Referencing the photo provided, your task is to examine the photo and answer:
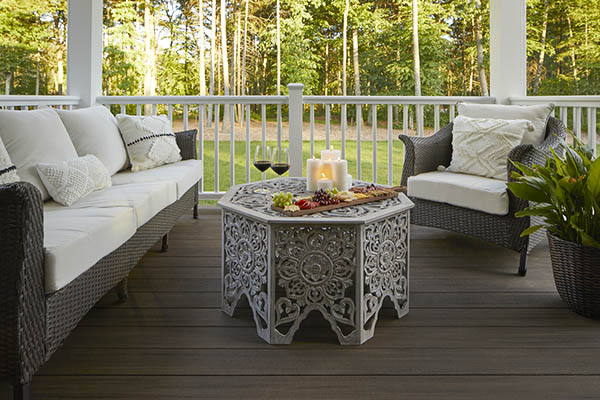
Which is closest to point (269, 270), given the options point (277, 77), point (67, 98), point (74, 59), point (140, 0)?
point (67, 98)

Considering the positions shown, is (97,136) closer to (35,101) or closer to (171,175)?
(171,175)

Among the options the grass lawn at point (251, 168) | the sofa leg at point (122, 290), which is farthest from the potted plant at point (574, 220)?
the grass lawn at point (251, 168)

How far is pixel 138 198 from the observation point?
244 cm

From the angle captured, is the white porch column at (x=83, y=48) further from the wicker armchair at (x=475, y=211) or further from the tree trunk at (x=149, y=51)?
the tree trunk at (x=149, y=51)

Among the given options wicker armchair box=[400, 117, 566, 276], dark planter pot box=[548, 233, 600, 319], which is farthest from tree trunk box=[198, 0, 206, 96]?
dark planter pot box=[548, 233, 600, 319]

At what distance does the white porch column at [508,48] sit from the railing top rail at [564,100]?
12 cm

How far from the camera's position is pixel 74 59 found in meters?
4.29

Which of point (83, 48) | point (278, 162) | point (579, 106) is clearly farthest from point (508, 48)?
point (83, 48)

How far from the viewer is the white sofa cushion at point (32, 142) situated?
231cm

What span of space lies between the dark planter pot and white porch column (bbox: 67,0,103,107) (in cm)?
381

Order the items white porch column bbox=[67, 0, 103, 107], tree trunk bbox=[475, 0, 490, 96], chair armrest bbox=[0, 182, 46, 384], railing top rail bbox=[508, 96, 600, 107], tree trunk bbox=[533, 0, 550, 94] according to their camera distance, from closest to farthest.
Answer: chair armrest bbox=[0, 182, 46, 384] → railing top rail bbox=[508, 96, 600, 107] → white porch column bbox=[67, 0, 103, 107] → tree trunk bbox=[533, 0, 550, 94] → tree trunk bbox=[475, 0, 490, 96]

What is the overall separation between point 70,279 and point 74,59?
→ 3.29m

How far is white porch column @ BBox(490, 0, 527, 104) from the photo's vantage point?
425 centimetres

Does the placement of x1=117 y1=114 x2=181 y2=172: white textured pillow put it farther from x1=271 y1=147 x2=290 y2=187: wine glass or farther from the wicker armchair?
the wicker armchair
